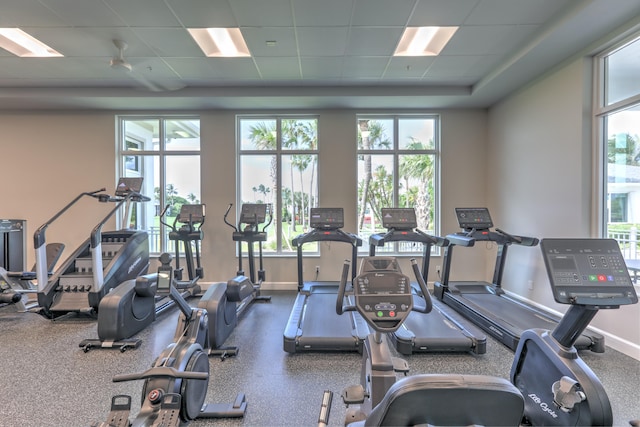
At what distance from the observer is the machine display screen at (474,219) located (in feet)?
14.8

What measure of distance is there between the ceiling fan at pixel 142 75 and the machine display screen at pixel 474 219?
5113 mm

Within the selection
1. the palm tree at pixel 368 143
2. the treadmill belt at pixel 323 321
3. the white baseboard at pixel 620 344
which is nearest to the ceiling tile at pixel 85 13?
the palm tree at pixel 368 143

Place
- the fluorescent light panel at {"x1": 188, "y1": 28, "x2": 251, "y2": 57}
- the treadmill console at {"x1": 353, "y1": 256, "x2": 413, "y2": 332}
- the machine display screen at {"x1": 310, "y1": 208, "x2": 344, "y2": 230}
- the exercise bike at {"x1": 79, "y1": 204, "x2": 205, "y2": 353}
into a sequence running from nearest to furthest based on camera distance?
the treadmill console at {"x1": 353, "y1": 256, "x2": 413, "y2": 332}
the exercise bike at {"x1": 79, "y1": 204, "x2": 205, "y2": 353}
the fluorescent light panel at {"x1": 188, "y1": 28, "x2": 251, "y2": 57}
the machine display screen at {"x1": 310, "y1": 208, "x2": 344, "y2": 230}

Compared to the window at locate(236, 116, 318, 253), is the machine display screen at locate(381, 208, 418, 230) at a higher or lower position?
lower

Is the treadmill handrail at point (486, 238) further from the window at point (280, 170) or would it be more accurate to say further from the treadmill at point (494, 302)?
the window at point (280, 170)

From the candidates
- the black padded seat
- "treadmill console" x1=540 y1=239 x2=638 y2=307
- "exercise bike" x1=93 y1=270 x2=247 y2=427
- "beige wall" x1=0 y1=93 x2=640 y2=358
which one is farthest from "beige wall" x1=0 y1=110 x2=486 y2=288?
the black padded seat

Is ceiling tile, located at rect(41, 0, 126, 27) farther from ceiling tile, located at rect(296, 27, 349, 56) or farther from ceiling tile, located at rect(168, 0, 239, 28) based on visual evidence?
ceiling tile, located at rect(296, 27, 349, 56)

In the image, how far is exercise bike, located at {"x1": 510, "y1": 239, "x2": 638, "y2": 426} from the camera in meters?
1.62

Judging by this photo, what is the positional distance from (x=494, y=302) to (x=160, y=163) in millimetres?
6380

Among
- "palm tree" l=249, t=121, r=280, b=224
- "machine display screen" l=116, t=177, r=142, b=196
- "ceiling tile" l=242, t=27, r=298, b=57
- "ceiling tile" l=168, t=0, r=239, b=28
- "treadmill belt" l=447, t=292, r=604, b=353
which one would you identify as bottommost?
"treadmill belt" l=447, t=292, r=604, b=353

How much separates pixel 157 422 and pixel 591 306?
2.50 metres

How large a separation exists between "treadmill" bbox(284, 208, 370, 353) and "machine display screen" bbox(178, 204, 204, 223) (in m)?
1.77

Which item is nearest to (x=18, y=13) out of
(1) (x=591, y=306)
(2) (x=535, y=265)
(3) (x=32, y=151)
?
(3) (x=32, y=151)

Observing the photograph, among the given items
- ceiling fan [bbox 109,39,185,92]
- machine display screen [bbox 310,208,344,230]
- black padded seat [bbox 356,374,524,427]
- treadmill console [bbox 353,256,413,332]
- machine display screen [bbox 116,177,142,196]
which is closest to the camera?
black padded seat [bbox 356,374,524,427]
